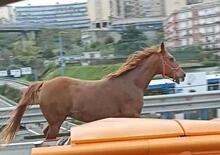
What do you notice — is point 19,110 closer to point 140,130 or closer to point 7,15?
point 7,15

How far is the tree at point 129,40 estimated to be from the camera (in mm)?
7780

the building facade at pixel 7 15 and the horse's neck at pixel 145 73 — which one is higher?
the building facade at pixel 7 15

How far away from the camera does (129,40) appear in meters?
8.20

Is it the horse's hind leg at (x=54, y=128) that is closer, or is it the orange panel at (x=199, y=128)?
the orange panel at (x=199, y=128)

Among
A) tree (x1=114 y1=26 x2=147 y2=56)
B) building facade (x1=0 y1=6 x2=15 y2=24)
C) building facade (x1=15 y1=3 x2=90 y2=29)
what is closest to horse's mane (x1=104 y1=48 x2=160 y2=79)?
tree (x1=114 y1=26 x2=147 y2=56)

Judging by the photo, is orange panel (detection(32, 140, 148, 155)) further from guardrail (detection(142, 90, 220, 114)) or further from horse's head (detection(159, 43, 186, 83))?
guardrail (detection(142, 90, 220, 114))

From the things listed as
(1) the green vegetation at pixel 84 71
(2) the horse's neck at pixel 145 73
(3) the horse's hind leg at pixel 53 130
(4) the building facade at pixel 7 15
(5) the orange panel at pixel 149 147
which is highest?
(4) the building facade at pixel 7 15

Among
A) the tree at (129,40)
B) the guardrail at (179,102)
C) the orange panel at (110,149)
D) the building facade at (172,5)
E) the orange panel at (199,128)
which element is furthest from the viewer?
the building facade at (172,5)

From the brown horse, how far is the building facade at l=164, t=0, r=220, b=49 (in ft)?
8.84

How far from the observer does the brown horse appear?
562cm

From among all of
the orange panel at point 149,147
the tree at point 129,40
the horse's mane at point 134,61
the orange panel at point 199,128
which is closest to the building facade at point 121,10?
the tree at point 129,40

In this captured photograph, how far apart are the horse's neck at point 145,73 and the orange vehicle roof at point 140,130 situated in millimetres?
3621

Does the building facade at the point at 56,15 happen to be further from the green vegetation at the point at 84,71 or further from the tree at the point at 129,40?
the green vegetation at the point at 84,71

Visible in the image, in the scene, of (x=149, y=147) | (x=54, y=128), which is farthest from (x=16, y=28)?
(x=149, y=147)
